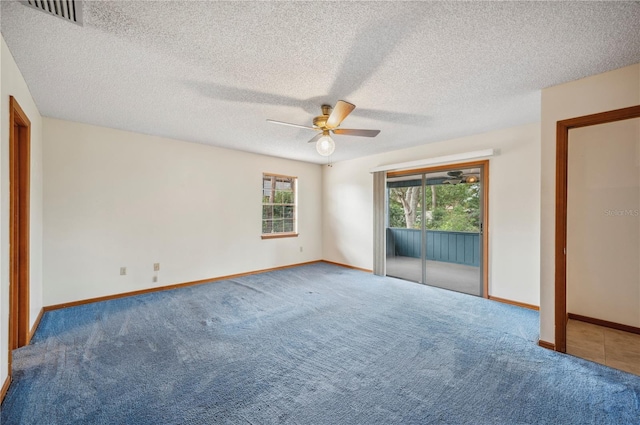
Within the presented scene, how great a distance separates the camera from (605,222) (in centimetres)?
312

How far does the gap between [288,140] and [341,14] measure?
291 cm

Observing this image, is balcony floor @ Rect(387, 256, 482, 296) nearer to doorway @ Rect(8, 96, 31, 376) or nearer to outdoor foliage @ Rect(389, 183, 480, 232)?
outdoor foliage @ Rect(389, 183, 480, 232)

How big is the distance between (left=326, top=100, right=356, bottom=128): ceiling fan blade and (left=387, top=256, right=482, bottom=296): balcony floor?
350cm

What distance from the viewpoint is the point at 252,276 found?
534cm

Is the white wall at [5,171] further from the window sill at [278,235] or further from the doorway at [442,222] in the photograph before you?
the doorway at [442,222]

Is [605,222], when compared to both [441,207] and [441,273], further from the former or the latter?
[441,273]

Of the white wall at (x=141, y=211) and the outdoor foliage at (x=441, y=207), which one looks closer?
the white wall at (x=141, y=211)

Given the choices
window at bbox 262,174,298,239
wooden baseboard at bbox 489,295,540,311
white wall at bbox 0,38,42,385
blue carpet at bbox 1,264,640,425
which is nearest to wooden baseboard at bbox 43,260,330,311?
blue carpet at bbox 1,264,640,425

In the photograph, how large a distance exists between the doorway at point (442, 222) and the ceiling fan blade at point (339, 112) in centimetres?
267

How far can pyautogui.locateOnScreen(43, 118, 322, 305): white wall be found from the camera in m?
3.61

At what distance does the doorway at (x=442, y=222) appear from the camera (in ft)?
14.3

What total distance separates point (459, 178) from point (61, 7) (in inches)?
194

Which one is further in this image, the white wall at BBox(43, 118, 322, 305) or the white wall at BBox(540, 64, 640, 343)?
the white wall at BBox(43, 118, 322, 305)

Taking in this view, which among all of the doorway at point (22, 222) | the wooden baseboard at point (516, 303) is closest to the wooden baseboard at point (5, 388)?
the doorway at point (22, 222)
